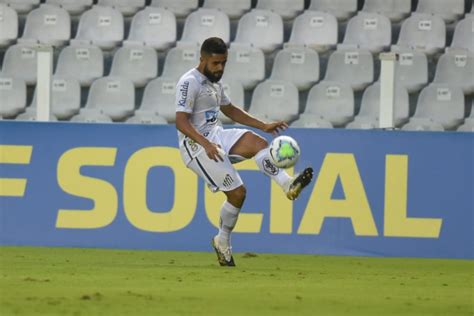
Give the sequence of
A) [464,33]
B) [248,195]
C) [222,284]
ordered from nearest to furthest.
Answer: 1. [222,284]
2. [248,195]
3. [464,33]

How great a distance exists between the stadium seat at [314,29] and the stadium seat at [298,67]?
2.74 ft

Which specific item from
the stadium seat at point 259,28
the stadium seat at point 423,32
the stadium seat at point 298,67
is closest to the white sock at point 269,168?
the stadium seat at point 298,67

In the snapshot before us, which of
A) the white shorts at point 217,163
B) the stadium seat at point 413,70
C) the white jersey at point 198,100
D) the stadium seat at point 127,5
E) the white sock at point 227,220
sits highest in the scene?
the white jersey at point 198,100

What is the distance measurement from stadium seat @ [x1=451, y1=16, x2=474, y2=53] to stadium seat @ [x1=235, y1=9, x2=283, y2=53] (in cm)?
221

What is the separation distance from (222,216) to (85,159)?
2553mm

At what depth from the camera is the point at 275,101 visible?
1354cm

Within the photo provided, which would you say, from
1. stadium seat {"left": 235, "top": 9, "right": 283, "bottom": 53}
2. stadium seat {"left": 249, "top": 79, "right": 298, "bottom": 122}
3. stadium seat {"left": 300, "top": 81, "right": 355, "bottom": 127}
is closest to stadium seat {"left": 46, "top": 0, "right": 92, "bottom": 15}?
stadium seat {"left": 235, "top": 9, "right": 283, "bottom": 53}

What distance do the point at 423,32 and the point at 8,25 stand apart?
203 inches

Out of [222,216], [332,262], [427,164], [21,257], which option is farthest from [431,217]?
[21,257]

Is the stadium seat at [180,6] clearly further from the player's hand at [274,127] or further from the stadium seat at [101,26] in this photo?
the player's hand at [274,127]

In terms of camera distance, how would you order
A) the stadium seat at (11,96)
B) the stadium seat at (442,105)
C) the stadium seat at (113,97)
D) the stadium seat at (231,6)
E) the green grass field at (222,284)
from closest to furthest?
the green grass field at (222,284) < the stadium seat at (11,96) < the stadium seat at (113,97) < the stadium seat at (442,105) < the stadium seat at (231,6)

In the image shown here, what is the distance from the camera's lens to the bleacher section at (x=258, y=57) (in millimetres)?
13375

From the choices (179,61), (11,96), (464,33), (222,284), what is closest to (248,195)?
(179,61)

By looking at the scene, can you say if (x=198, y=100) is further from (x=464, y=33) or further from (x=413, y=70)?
(x=464, y=33)
